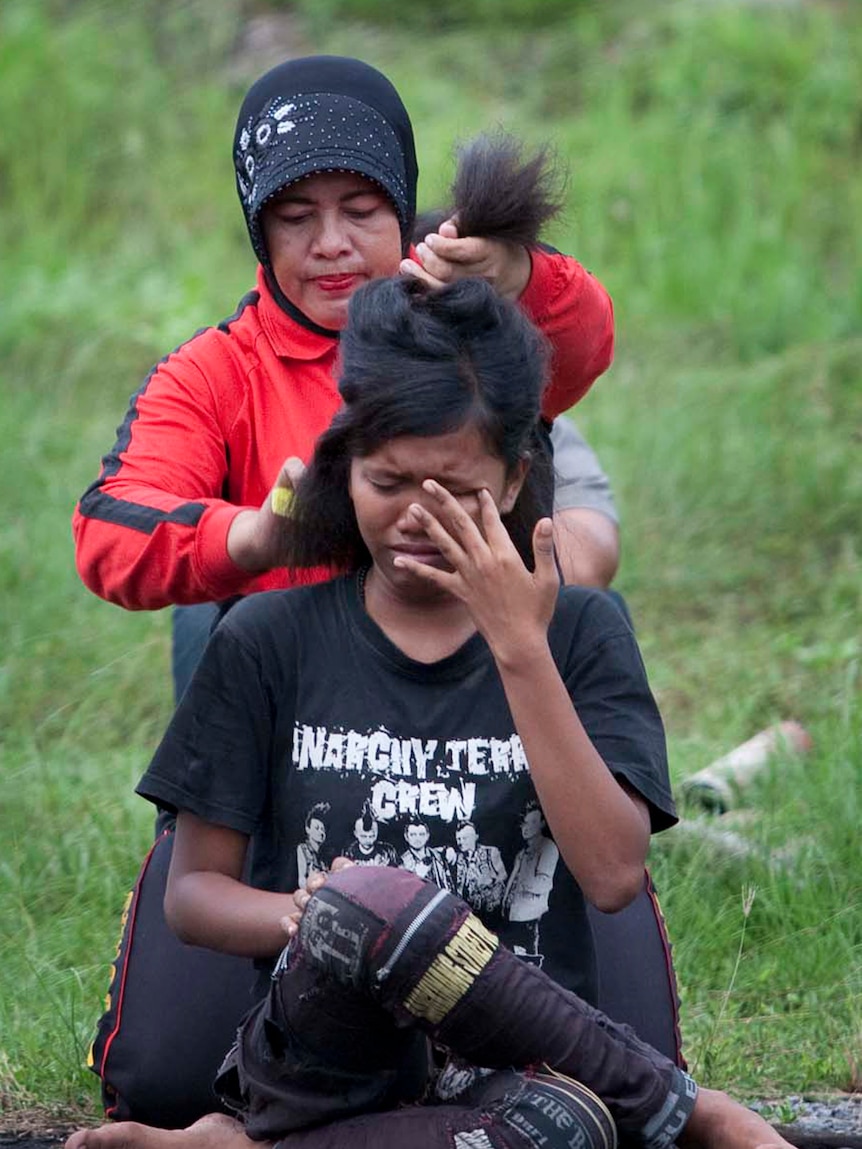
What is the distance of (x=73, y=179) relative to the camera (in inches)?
333

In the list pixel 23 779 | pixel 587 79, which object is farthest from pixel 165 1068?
pixel 587 79

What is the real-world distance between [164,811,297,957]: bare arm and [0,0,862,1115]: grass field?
2.19ft

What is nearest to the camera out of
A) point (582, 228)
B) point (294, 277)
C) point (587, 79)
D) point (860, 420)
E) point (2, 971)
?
point (294, 277)

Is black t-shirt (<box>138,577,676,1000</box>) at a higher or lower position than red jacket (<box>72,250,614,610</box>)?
lower

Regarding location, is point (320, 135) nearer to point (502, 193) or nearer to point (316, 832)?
point (502, 193)

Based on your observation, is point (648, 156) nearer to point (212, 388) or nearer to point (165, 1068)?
point (212, 388)

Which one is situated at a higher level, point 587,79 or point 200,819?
point 587,79

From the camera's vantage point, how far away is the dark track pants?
7.51ft

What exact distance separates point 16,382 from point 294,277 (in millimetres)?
4288

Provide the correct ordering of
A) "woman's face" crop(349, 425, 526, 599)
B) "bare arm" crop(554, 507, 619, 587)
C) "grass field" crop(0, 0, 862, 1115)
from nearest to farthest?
"woman's face" crop(349, 425, 526, 599) < "grass field" crop(0, 0, 862, 1115) < "bare arm" crop(554, 507, 619, 587)

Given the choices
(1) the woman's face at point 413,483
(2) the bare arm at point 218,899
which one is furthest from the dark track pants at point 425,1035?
(1) the woman's face at point 413,483

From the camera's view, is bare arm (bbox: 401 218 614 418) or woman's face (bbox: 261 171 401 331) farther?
woman's face (bbox: 261 171 401 331)

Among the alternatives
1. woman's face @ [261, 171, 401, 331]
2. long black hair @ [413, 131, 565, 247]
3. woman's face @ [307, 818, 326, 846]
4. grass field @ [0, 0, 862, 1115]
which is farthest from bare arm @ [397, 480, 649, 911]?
grass field @ [0, 0, 862, 1115]

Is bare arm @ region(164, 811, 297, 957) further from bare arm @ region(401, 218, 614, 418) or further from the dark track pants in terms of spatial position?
bare arm @ region(401, 218, 614, 418)
